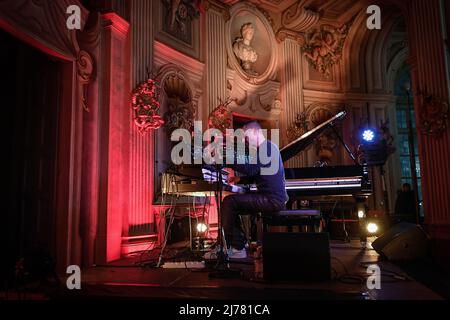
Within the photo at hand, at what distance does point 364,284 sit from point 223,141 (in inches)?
65.0

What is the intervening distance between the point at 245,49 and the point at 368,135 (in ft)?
13.3

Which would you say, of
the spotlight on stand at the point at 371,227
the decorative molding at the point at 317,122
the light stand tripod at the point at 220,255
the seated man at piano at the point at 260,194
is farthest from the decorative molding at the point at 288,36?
the light stand tripod at the point at 220,255

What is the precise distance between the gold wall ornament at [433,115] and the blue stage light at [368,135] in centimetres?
431

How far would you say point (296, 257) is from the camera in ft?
8.87

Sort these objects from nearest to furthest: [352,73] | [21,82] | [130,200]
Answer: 1. [21,82]
2. [130,200]
3. [352,73]

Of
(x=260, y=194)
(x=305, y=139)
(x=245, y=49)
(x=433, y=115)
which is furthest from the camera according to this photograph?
(x=245, y=49)

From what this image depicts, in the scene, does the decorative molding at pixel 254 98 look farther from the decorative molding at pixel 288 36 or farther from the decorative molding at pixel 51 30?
the decorative molding at pixel 51 30

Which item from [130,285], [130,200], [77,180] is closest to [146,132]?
[130,200]

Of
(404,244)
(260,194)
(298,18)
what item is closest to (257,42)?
(298,18)

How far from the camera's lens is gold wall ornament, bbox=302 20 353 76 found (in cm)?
980

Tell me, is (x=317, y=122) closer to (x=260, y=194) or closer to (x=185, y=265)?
(x=260, y=194)
